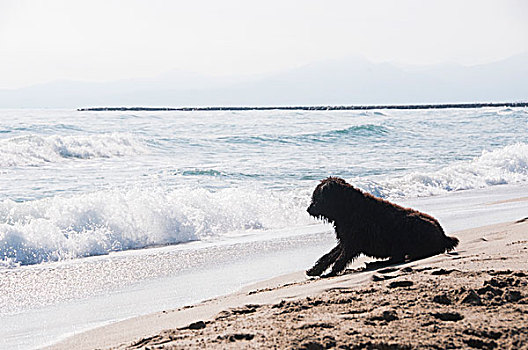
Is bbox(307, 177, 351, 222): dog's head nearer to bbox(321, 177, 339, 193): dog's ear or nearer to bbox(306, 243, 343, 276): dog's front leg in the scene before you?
bbox(321, 177, 339, 193): dog's ear

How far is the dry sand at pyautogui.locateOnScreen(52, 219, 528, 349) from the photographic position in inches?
121

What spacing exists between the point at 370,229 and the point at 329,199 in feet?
1.64

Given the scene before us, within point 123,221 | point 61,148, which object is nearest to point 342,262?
point 123,221

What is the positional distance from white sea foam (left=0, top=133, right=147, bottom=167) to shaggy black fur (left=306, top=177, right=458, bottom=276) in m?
16.1

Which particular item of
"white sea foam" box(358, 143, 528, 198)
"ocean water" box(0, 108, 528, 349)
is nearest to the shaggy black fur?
"ocean water" box(0, 108, 528, 349)

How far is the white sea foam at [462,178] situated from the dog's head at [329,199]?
8023 mm

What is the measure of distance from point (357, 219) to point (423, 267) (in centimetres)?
108

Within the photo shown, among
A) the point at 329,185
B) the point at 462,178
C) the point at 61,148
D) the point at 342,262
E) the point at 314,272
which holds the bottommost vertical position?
the point at 462,178

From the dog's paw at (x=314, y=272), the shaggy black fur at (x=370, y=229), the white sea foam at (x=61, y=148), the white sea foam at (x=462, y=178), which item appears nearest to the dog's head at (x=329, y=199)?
the shaggy black fur at (x=370, y=229)

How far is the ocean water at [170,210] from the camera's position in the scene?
622cm

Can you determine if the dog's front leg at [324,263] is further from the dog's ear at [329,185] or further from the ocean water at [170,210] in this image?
the ocean water at [170,210]

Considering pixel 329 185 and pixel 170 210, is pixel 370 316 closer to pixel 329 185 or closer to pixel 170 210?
pixel 329 185

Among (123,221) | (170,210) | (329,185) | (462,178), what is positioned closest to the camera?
(329,185)

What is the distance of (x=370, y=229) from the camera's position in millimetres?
6105
